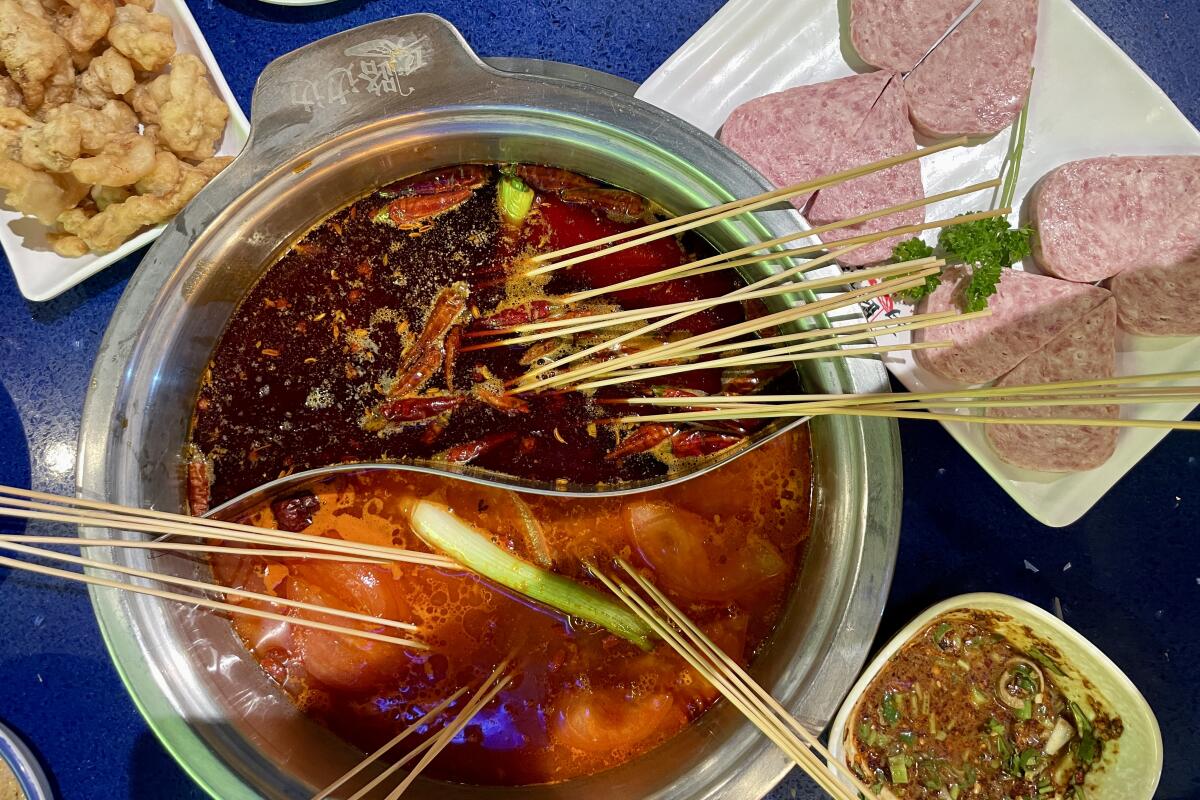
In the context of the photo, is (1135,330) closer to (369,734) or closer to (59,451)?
(369,734)

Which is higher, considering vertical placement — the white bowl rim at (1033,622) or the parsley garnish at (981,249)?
the parsley garnish at (981,249)

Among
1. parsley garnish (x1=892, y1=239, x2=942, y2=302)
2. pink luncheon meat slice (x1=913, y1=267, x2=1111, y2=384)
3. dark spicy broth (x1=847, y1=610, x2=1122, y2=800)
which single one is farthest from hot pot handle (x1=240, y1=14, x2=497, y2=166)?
dark spicy broth (x1=847, y1=610, x2=1122, y2=800)

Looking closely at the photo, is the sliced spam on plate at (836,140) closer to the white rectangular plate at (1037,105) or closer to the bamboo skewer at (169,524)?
the white rectangular plate at (1037,105)

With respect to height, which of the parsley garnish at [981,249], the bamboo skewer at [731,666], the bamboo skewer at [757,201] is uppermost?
the parsley garnish at [981,249]

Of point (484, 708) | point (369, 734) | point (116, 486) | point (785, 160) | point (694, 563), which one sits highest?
point (785, 160)

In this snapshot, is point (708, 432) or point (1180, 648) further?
point (1180, 648)

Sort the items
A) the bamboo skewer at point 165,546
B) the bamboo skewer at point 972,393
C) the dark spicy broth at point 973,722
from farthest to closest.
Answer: the dark spicy broth at point 973,722 → the bamboo skewer at point 165,546 → the bamboo skewer at point 972,393

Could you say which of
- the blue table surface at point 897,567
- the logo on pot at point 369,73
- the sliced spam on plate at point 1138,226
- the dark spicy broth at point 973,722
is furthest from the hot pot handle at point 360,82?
the dark spicy broth at point 973,722

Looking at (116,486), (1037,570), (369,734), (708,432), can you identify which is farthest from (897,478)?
(116,486)

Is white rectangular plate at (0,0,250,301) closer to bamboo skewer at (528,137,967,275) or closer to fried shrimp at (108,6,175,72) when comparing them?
fried shrimp at (108,6,175,72)
